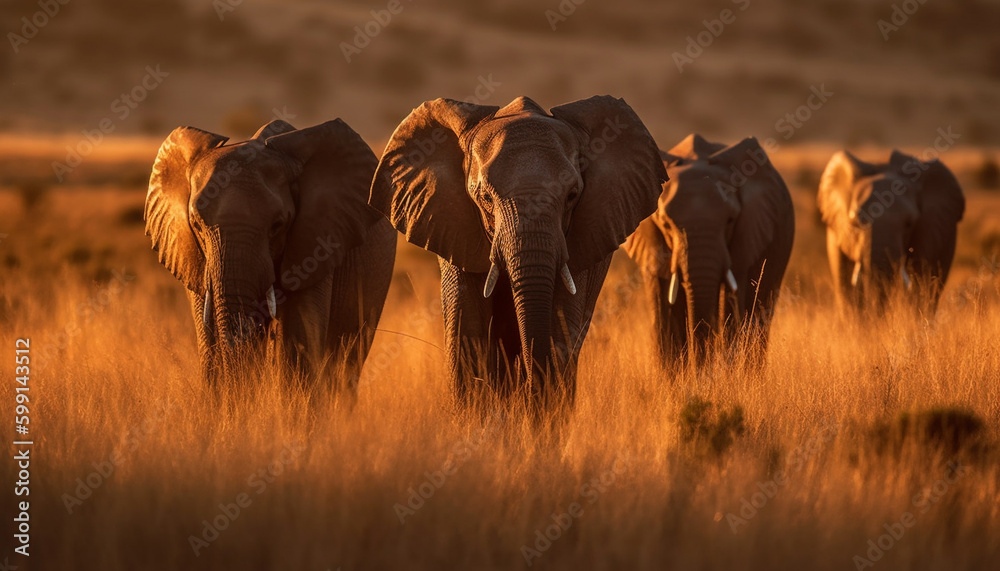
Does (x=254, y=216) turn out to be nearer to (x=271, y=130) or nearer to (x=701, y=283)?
(x=271, y=130)

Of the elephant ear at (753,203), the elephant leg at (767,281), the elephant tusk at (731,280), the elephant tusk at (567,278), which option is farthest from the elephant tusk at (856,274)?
the elephant tusk at (567,278)

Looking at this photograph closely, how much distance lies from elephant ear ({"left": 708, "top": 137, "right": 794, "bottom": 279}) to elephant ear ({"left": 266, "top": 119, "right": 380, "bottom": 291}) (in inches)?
153

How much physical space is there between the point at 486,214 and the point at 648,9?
118 meters

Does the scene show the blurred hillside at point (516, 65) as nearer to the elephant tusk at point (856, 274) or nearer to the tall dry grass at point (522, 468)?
the elephant tusk at point (856, 274)

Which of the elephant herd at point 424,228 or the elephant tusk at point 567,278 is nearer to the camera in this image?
the elephant herd at point 424,228

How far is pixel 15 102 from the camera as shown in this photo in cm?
7406

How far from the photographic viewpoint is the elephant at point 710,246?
1038cm

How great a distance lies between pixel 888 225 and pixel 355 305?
762cm

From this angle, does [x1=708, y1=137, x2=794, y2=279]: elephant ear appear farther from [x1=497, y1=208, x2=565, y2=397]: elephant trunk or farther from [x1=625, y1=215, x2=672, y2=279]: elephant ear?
[x1=497, y1=208, x2=565, y2=397]: elephant trunk

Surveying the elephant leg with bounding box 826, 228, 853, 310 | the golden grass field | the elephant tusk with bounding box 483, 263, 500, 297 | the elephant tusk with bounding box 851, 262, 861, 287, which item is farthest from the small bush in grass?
the elephant leg with bounding box 826, 228, 853, 310

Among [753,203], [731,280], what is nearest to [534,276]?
[731,280]

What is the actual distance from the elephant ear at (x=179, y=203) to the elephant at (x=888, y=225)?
325 inches

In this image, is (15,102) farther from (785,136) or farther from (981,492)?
(981,492)

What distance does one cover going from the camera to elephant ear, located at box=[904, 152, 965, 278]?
14.7 meters
